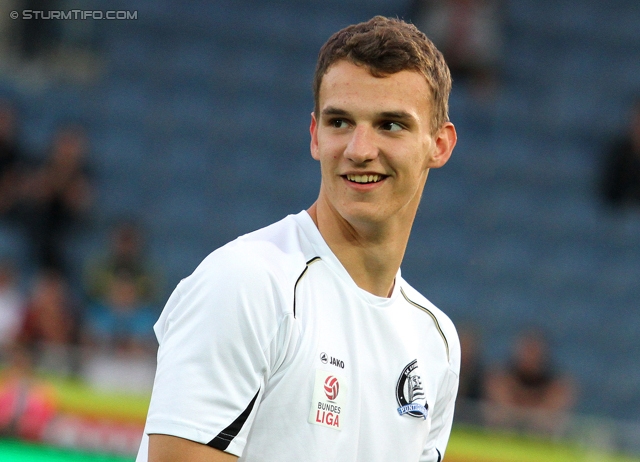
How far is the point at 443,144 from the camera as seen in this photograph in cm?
260

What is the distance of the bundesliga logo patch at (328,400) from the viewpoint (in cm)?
222

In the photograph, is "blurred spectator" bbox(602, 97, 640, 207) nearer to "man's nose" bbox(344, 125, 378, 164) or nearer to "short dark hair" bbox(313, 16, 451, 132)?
"short dark hair" bbox(313, 16, 451, 132)

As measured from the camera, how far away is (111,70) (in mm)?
10047

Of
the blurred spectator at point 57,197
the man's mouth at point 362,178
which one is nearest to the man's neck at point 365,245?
the man's mouth at point 362,178

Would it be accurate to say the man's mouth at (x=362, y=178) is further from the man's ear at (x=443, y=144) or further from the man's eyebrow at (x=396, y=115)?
the man's ear at (x=443, y=144)

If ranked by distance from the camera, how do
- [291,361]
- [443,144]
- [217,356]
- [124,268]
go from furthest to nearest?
[124,268] → [443,144] → [291,361] → [217,356]

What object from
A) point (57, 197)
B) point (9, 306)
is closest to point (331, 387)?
point (9, 306)

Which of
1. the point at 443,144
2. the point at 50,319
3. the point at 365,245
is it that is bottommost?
the point at 365,245

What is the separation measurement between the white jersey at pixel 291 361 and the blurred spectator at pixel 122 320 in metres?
4.79

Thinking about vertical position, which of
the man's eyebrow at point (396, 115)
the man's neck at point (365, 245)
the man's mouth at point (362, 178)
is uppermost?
the man's eyebrow at point (396, 115)

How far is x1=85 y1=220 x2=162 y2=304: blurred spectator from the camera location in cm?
802

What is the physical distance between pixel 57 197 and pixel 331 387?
6617 millimetres

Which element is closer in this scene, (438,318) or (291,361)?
(291,361)

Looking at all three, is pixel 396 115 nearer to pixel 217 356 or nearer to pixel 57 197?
pixel 217 356
